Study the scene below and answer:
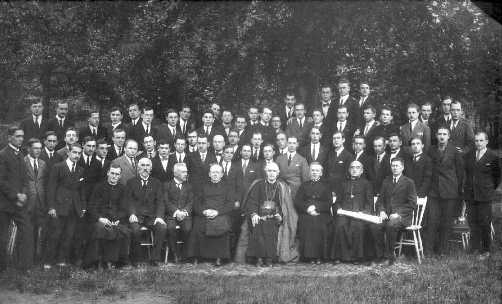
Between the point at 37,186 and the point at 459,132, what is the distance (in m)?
6.11

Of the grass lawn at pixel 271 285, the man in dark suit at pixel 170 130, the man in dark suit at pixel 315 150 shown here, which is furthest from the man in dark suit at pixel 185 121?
the grass lawn at pixel 271 285

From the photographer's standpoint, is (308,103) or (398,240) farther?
(308,103)

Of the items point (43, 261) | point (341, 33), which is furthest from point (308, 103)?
point (43, 261)

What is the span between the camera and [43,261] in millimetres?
7859

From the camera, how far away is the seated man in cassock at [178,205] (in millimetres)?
8258

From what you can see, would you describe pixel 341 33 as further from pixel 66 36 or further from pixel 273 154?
pixel 66 36

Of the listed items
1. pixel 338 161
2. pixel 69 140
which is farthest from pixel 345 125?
pixel 69 140

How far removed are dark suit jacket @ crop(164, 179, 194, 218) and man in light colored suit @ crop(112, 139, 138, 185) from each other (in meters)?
0.58

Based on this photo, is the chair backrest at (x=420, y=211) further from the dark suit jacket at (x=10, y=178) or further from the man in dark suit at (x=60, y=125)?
the man in dark suit at (x=60, y=125)

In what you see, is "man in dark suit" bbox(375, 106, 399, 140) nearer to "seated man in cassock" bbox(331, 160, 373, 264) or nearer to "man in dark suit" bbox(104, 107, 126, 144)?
"seated man in cassock" bbox(331, 160, 373, 264)

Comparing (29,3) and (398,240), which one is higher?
(29,3)

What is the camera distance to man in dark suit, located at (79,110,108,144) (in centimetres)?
945

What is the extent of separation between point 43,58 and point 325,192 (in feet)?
23.3

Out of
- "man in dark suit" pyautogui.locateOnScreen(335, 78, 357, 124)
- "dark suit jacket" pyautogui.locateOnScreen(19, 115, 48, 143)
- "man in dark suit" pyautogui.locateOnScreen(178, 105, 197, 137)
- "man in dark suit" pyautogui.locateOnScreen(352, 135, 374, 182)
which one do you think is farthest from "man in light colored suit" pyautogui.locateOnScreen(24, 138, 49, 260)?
"man in dark suit" pyautogui.locateOnScreen(335, 78, 357, 124)
